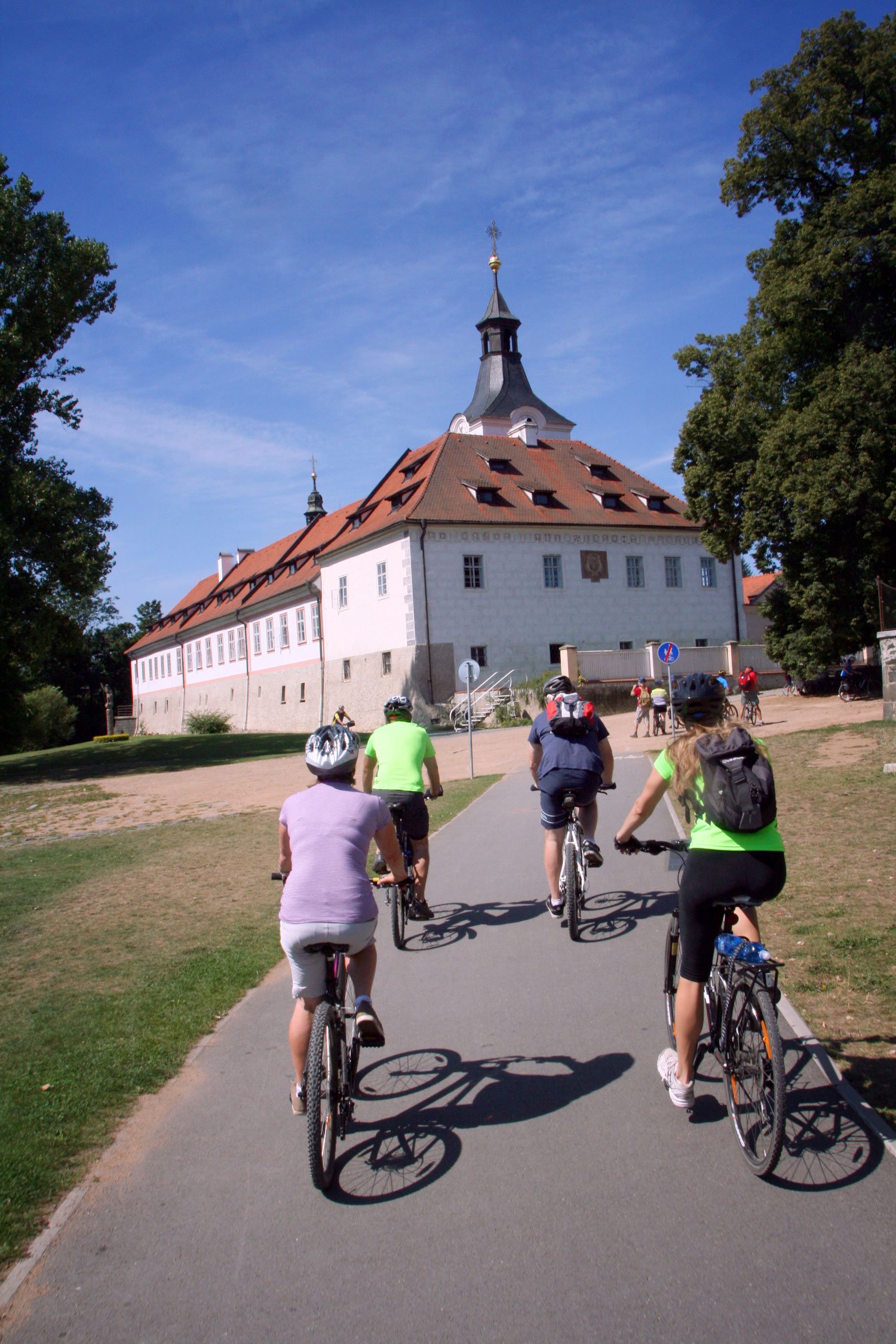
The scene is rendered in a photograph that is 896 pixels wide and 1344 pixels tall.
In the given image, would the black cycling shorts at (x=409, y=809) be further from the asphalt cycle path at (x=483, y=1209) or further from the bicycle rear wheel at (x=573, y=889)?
the asphalt cycle path at (x=483, y=1209)

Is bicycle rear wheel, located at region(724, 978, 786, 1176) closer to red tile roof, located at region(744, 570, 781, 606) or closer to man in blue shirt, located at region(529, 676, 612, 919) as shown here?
man in blue shirt, located at region(529, 676, 612, 919)

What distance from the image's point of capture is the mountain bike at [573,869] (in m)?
7.43

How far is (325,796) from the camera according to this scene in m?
4.42

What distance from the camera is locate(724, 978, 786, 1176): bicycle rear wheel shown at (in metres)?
3.66

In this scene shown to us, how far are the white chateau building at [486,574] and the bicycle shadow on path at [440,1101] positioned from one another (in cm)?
3700

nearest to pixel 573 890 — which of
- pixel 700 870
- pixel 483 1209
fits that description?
pixel 700 870

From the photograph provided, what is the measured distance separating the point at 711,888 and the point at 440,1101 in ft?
5.41

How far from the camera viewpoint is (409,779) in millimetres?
7855

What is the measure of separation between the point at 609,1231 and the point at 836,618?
28.3 m

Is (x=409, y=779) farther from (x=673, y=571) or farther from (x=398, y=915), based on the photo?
(x=673, y=571)

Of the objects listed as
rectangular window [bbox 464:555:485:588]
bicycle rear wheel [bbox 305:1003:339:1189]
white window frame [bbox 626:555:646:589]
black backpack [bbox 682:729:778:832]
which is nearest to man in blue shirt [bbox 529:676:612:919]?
→ black backpack [bbox 682:729:778:832]

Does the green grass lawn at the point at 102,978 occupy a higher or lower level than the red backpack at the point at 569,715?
lower

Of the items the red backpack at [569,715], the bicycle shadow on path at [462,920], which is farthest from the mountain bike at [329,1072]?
the red backpack at [569,715]

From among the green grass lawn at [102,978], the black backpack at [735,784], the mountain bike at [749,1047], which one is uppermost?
the black backpack at [735,784]
